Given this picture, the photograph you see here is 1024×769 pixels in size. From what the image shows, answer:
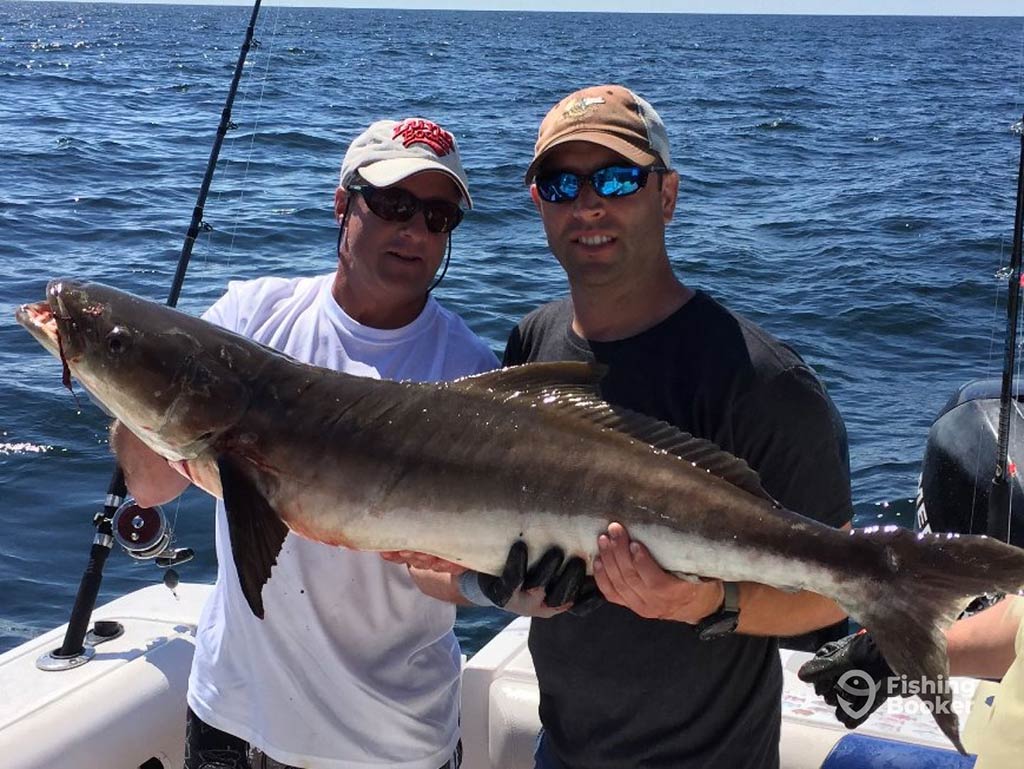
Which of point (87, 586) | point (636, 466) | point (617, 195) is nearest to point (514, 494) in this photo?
point (636, 466)

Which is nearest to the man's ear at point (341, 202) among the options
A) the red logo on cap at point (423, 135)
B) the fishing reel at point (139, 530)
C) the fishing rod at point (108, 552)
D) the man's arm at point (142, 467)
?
the red logo on cap at point (423, 135)

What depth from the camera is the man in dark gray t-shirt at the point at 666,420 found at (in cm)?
285

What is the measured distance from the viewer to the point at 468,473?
293cm

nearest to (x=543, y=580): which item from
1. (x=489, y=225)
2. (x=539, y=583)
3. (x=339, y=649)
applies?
(x=539, y=583)

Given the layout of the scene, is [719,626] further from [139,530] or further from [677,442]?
[139,530]

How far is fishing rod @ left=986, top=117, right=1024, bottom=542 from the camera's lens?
485 cm

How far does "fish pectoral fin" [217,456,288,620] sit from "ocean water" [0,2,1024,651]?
4.12 metres

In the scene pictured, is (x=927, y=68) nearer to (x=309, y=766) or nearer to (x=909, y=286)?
(x=909, y=286)

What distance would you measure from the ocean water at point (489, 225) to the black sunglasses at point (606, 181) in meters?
4.31

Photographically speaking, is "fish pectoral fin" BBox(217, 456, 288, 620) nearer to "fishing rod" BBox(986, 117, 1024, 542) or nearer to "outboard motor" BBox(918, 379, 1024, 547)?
"fishing rod" BBox(986, 117, 1024, 542)

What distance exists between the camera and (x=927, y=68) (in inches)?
2008

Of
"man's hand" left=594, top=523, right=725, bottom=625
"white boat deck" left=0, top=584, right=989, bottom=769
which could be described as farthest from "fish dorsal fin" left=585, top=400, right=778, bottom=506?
"white boat deck" left=0, top=584, right=989, bottom=769

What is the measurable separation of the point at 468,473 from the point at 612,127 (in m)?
1.04

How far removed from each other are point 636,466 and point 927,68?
175 feet
